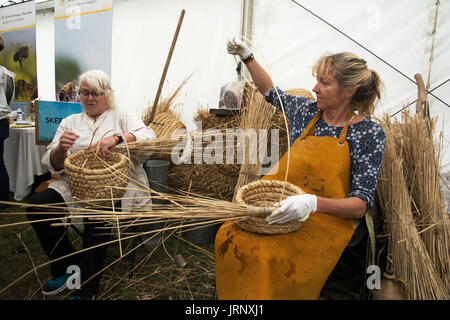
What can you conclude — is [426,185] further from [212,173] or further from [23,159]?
[23,159]

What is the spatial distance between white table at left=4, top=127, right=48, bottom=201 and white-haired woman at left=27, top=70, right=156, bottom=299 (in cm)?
181

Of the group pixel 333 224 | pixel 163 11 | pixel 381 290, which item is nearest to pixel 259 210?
pixel 333 224

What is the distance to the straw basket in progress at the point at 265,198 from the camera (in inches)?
43.5

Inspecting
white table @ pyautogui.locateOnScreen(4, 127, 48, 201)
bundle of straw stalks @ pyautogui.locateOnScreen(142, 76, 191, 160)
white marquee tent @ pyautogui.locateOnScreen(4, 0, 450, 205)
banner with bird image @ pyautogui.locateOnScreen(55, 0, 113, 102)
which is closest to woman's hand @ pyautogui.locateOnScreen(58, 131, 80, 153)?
bundle of straw stalks @ pyautogui.locateOnScreen(142, 76, 191, 160)

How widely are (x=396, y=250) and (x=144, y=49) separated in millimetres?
3757

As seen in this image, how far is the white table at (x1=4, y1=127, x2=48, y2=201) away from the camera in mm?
3240

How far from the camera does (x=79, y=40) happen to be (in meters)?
3.49

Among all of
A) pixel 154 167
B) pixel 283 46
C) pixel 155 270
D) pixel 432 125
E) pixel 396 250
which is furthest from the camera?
pixel 283 46

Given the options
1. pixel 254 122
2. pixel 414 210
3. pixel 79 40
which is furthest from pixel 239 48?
pixel 79 40

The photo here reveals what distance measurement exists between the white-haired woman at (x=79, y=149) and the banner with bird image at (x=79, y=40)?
164cm

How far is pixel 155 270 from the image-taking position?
1.99 meters

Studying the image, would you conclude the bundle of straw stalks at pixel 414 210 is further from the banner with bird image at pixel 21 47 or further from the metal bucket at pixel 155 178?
the banner with bird image at pixel 21 47

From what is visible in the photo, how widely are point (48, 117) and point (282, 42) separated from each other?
2.59 meters

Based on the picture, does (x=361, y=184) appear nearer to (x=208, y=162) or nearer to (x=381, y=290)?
(x=381, y=290)
